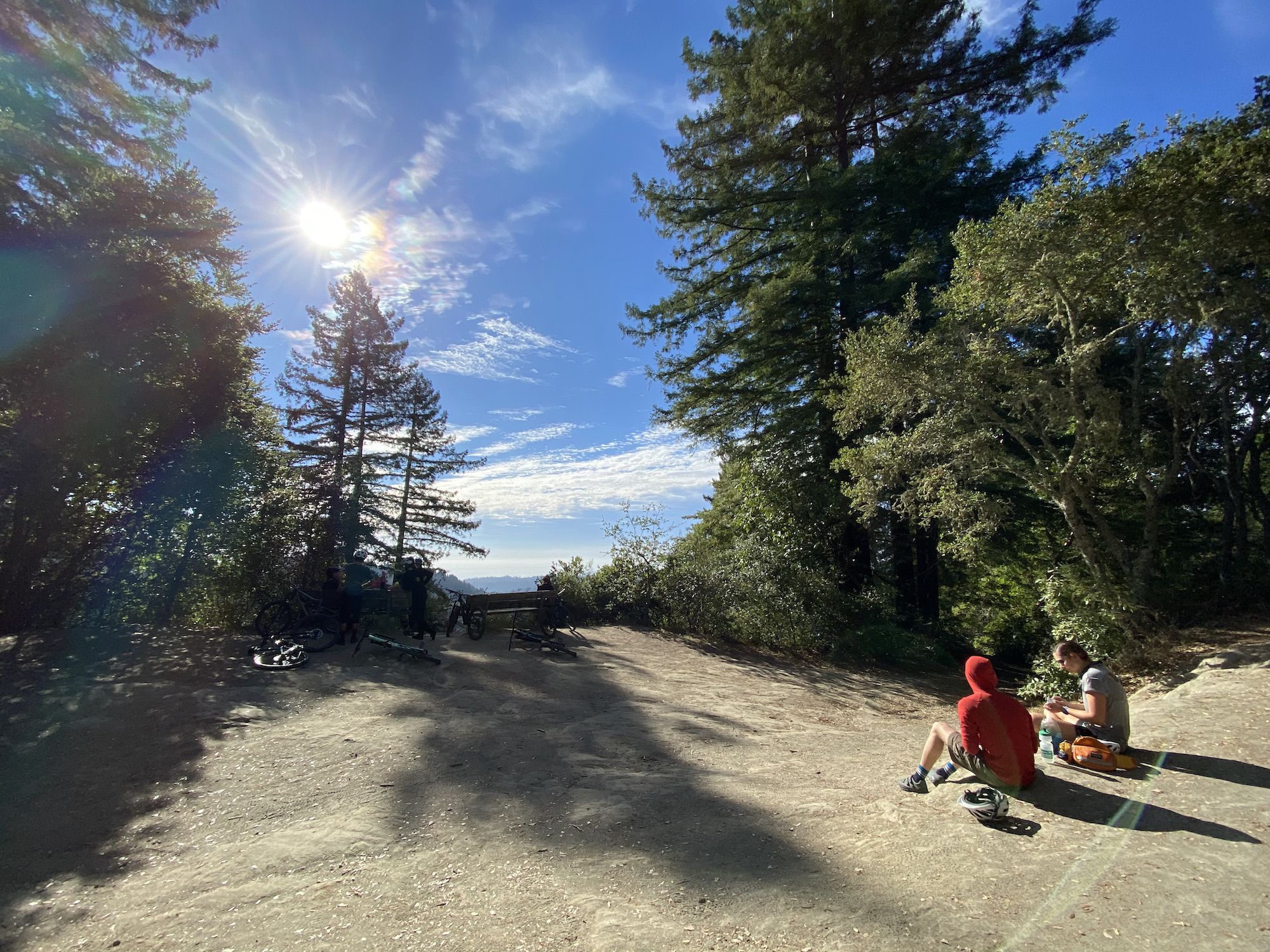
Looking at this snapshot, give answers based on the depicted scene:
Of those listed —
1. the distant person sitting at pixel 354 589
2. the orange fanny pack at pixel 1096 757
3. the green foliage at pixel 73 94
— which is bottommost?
the orange fanny pack at pixel 1096 757

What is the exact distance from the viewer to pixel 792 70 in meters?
13.5

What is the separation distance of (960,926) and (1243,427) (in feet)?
39.9

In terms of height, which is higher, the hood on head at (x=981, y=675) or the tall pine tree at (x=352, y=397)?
the tall pine tree at (x=352, y=397)

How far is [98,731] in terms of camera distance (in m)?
5.30

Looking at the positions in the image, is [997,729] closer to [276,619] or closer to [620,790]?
[620,790]

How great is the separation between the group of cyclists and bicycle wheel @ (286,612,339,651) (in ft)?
0.39

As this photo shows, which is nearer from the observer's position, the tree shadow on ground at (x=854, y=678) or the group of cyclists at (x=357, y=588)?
the tree shadow on ground at (x=854, y=678)

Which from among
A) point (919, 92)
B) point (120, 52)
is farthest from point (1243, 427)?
point (120, 52)

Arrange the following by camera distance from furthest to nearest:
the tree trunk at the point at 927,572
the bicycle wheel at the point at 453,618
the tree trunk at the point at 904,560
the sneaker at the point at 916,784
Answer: the tree trunk at the point at 904,560
the tree trunk at the point at 927,572
the bicycle wheel at the point at 453,618
the sneaker at the point at 916,784

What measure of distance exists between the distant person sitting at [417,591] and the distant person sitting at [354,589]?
797 millimetres

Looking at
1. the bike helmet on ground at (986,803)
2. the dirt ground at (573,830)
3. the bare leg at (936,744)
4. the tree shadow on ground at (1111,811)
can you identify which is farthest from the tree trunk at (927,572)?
the bike helmet on ground at (986,803)

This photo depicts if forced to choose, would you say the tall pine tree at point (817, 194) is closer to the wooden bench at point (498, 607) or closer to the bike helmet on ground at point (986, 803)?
the wooden bench at point (498, 607)

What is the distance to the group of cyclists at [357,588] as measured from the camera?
30.1ft

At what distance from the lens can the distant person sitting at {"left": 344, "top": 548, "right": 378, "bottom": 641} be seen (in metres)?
9.16
